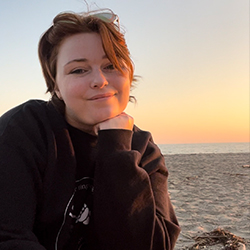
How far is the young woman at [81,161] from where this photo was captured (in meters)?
1.41

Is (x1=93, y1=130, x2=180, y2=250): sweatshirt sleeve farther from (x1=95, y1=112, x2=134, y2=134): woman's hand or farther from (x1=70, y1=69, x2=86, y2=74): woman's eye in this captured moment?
(x1=70, y1=69, x2=86, y2=74): woman's eye

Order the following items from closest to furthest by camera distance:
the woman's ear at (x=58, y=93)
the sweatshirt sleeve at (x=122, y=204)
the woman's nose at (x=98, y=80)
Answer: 1. the sweatshirt sleeve at (x=122, y=204)
2. the woman's nose at (x=98, y=80)
3. the woman's ear at (x=58, y=93)

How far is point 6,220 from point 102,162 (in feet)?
1.90

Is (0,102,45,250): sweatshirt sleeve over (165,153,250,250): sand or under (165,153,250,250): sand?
over

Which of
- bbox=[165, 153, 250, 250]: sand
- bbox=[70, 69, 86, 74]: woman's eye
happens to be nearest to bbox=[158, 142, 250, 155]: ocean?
bbox=[165, 153, 250, 250]: sand

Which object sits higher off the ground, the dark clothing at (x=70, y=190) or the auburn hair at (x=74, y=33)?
the auburn hair at (x=74, y=33)

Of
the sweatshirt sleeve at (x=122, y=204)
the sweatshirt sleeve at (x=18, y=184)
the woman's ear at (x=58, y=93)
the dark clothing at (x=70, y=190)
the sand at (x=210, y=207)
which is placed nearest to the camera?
the sweatshirt sleeve at (x=18, y=184)

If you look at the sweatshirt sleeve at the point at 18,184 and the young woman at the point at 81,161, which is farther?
the young woman at the point at 81,161

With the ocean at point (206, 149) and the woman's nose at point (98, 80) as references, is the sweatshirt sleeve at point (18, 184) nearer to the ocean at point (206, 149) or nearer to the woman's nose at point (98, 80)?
the woman's nose at point (98, 80)

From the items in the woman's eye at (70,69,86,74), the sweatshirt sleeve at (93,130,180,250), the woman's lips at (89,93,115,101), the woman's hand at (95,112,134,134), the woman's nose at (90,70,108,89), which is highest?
the woman's eye at (70,69,86,74)

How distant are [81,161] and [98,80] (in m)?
0.54

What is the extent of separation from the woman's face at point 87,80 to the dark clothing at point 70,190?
0.14 metres

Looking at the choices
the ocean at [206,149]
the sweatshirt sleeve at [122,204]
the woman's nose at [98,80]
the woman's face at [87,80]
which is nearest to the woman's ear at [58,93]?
the woman's face at [87,80]

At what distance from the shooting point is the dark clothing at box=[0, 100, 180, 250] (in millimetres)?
1379
